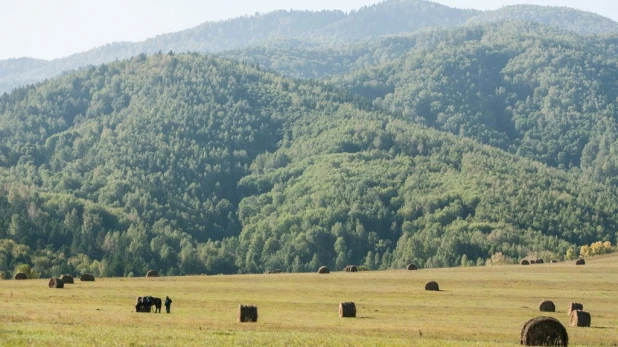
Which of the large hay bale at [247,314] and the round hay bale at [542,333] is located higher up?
the round hay bale at [542,333]

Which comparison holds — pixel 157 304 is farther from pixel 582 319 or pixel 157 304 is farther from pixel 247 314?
pixel 582 319

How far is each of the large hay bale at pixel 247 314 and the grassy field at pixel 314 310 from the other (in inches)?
21.5

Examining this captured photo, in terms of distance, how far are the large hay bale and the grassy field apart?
545 mm

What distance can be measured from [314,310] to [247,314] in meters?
9.08

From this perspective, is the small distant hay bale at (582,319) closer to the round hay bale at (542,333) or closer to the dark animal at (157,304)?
the round hay bale at (542,333)

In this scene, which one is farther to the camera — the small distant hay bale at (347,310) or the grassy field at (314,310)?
the small distant hay bale at (347,310)

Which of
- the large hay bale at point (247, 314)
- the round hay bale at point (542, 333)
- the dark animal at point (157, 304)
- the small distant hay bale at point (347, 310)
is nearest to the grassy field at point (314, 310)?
the small distant hay bale at point (347, 310)

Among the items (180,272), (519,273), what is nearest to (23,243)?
(180,272)

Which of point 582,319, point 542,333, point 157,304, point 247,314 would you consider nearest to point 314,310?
point 247,314

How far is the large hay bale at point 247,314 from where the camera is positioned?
165ft

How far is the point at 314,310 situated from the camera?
58.7m

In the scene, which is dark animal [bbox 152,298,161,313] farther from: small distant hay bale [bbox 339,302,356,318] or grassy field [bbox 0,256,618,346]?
small distant hay bale [bbox 339,302,356,318]

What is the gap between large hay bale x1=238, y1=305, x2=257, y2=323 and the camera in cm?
5016

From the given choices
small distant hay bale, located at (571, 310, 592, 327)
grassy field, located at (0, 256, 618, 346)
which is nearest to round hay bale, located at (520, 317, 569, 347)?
grassy field, located at (0, 256, 618, 346)
